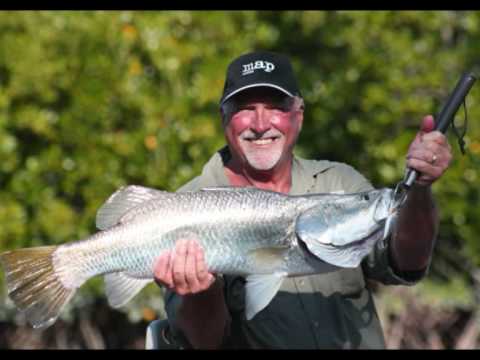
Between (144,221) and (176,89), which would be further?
(176,89)

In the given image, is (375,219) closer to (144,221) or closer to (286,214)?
(286,214)

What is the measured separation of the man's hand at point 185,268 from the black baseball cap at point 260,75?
0.76m

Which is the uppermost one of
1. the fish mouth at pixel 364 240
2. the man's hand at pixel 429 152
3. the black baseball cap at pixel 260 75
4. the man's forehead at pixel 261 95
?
the black baseball cap at pixel 260 75

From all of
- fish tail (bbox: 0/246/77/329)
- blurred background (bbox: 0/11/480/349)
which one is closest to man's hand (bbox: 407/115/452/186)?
fish tail (bbox: 0/246/77/329)

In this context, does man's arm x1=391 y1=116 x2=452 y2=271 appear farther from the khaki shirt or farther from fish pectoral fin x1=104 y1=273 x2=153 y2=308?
fish pectoral fin x1=104 y1=273 x2=153 y2=308

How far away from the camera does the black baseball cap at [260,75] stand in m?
3.78

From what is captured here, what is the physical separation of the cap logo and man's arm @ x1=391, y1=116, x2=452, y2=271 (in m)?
0.90

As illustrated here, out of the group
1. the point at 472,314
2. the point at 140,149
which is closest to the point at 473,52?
the point at 472,314

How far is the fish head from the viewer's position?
3295 millimetres

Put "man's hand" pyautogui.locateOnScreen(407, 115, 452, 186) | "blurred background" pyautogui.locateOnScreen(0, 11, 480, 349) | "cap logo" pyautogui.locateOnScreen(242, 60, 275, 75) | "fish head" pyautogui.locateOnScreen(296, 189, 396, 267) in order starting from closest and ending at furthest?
"man's hand" pyautogui.locateOnScreen(407, 115, 452, 186), "fish head" pyautogui.locateOnScreen(296, 189, 396, 267), "cap logo" pyautogui.locateOnScreen(242, 60, 275, 75), "blurred background" pyautogui.locateOnScreen(0, 11, 480, 349)

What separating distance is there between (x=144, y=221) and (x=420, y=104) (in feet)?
11.0

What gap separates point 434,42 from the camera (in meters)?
6.59

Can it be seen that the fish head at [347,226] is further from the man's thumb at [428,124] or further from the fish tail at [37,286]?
the fish tail at [37,286]

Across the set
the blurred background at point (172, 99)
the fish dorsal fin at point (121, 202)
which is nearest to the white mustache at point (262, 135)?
the fish dorsal fin at point (121, 202)
